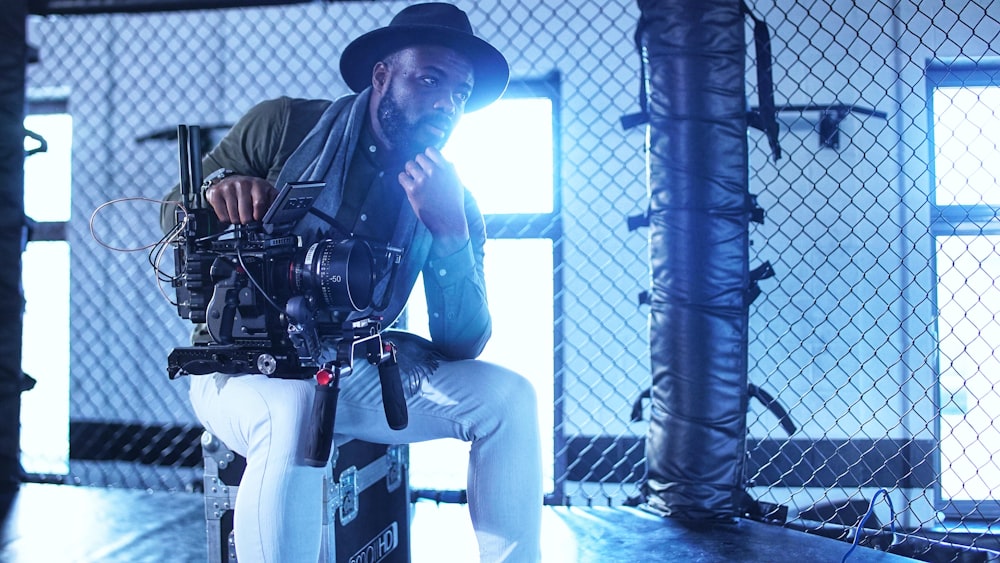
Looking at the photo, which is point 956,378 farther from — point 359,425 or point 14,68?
point 14,68

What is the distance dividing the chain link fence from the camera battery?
0.79 meters

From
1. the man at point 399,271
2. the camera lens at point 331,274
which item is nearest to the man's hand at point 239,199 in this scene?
the man at point 399,271

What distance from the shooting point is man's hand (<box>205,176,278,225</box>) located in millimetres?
1069

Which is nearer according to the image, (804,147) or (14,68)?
(14,68)

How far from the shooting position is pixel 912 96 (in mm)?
2275

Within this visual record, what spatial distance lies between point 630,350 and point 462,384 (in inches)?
54.0

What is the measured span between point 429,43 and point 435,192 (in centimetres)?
40

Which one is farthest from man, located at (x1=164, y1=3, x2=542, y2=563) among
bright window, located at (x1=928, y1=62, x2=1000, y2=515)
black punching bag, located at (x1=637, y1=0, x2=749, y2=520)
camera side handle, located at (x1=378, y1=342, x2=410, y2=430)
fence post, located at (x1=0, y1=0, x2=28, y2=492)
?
bright window, located at (x1=928, y1=62, x2=1000, y2=515)

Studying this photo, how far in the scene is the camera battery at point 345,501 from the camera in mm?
1163

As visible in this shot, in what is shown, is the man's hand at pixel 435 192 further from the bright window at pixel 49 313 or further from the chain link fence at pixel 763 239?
the bright window at pixel 49 313

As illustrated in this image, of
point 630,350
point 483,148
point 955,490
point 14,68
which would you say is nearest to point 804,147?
point 630,350

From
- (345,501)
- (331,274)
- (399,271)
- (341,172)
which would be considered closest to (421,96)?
(341,172)

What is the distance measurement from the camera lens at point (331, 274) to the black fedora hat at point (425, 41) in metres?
0.57

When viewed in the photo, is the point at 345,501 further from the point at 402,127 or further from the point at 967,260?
the point at 967,260
